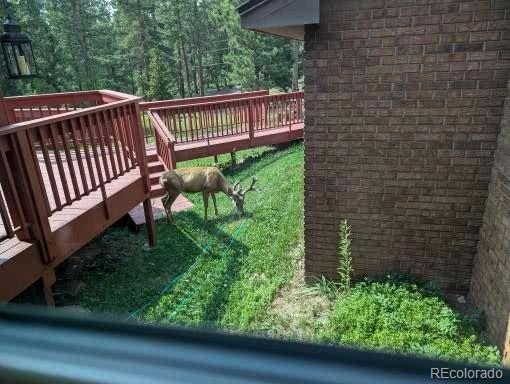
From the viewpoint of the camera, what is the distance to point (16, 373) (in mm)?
592

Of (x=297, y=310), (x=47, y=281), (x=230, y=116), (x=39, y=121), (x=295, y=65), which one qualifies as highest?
(x=295, y=65)

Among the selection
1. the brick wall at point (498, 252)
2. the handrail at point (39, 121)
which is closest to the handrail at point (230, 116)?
the handrail at point (39, 121)

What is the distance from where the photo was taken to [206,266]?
18.5ft

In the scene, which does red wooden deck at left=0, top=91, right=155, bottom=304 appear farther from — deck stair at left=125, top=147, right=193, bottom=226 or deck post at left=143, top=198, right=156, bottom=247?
Result: deck stair at left=125, top=147, right=193, bottom=226

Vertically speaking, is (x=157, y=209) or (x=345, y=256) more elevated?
(x=345, y=256)

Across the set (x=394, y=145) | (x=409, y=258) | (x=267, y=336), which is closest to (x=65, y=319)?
(x=267, y=336)

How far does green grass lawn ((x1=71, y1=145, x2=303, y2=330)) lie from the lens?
4641 millimetres

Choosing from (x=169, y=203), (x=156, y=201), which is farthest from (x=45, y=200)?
(x=156, y=201)

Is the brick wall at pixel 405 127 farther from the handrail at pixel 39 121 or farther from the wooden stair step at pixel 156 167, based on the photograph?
the wooden stair step at pixel 156 167

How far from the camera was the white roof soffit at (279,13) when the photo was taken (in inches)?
145

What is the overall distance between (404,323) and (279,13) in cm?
327

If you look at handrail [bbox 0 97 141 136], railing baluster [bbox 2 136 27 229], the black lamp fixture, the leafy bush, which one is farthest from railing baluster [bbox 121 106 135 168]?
the leafy bush

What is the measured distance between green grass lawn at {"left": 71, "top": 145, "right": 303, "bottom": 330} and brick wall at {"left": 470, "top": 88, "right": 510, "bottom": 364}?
91.4 inches

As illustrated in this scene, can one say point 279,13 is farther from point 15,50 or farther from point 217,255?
point 15,50
